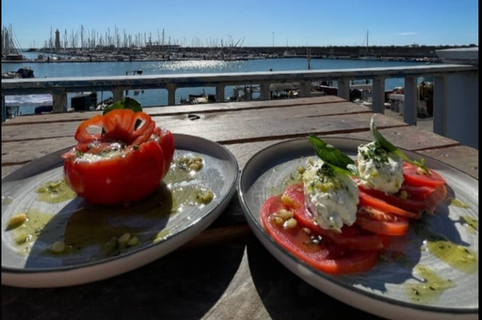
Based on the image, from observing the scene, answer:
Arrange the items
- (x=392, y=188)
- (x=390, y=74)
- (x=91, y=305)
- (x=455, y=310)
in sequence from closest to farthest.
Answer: (x=455, y=310), (x=91, y=305), (x=392, y=188), (x=390, y=74)

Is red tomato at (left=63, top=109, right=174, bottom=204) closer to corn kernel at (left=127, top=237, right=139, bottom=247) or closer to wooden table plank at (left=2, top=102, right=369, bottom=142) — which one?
corn kernel at (left=127, top=237, right=139, bottom=247)

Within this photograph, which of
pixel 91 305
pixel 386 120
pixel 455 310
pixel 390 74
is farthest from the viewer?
pixel 390 74

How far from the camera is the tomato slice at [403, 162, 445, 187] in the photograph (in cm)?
65

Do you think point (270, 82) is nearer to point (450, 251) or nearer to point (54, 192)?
point (54, 192)

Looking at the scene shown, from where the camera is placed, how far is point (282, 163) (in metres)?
0.84

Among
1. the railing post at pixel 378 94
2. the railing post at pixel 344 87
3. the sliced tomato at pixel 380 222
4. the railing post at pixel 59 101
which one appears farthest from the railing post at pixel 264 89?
the sliced tomato at pixel 380 222

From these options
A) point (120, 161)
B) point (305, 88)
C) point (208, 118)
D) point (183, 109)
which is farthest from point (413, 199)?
point (305, 88)

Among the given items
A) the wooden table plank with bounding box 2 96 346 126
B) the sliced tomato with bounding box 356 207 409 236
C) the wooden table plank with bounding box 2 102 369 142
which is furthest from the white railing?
the sliced tomato with bounding box 356 207 409 236

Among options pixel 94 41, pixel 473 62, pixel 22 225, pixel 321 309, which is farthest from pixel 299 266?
pixel 94 41

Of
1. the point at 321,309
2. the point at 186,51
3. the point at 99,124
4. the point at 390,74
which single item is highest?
the point at 186,51

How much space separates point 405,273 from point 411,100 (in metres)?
2.50

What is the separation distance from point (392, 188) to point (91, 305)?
0.49 metres

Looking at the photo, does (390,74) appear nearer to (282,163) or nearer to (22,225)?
(282,163)

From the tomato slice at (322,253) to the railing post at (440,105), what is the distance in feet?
8.60
